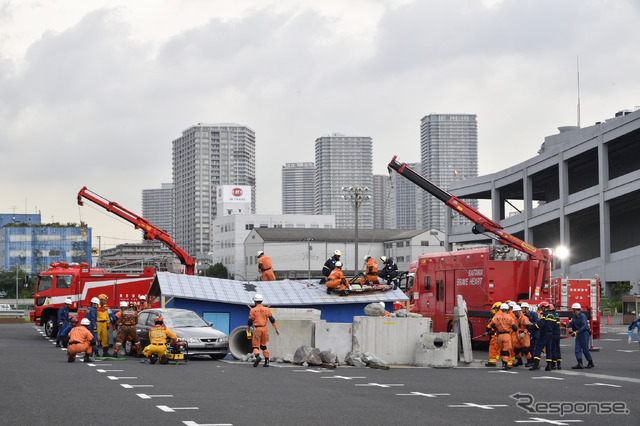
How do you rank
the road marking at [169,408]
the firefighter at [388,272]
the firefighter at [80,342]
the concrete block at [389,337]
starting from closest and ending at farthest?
the road marking at [169,408], the firefighter at [80,342], the concrete block at [389,337], the firefighter at [388,272]

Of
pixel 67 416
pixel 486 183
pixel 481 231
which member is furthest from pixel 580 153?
pixel 67 416

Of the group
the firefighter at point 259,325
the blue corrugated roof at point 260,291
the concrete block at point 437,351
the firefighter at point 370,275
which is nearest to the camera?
the firefighter at point 259,325

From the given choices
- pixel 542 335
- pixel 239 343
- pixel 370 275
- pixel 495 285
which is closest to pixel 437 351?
pixel 542 335

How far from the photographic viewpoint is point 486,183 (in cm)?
8481

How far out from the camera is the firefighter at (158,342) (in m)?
21.9

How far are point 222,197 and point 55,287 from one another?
153 meters

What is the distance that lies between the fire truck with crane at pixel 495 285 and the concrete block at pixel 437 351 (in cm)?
467

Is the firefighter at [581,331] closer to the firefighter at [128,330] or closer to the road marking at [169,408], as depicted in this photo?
the firefighter at [128,330]

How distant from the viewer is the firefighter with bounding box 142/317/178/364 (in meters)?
21.9

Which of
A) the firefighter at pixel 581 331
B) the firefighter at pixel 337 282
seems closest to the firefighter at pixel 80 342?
the firefighter at pixel 337 282

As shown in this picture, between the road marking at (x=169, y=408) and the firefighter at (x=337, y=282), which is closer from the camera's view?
the road marking at (x=169, y=408)

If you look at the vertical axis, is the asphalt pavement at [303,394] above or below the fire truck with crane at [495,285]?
below

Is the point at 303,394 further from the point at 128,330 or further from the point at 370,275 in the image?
the point at 370,275

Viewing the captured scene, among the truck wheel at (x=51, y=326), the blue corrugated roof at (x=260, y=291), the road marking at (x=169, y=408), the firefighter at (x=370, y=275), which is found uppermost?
the firefighter at (x=370, y=275)
